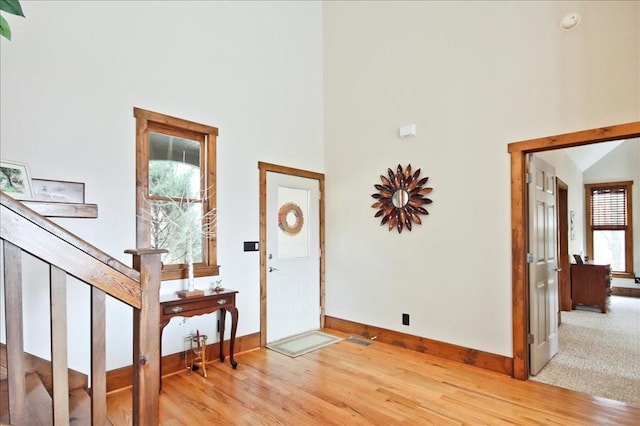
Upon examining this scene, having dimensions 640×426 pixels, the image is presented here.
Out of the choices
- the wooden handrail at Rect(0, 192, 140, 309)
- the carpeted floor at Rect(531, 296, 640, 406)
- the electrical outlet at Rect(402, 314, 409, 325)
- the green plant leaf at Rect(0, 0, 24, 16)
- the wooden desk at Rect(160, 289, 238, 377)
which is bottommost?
the carpeted floor at Rect(531, 296, 640, 406)

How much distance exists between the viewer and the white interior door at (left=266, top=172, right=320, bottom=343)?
4.36m

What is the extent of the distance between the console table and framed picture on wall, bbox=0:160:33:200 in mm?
7421

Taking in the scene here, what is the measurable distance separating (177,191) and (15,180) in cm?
127

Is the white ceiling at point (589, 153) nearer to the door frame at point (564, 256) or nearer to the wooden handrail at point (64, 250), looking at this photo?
the door frame at point (564, 256)

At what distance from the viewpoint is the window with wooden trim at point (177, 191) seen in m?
3.30

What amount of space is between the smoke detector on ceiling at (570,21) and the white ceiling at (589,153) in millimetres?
3408

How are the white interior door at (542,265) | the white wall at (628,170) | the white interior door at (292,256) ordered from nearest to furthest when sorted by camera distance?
1. the white interior door at (542,265)
2. the white interior door at (292,256)
3. the white wall at (628,170)

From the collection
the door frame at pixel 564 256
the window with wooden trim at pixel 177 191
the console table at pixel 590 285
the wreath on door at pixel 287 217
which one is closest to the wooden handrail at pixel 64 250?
the window with wooden trim at pixel 177 191

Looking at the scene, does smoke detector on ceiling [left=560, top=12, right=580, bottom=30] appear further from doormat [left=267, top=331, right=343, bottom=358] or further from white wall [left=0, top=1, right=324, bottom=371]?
doormat [left=267, top=331, right=343, bottom=358]

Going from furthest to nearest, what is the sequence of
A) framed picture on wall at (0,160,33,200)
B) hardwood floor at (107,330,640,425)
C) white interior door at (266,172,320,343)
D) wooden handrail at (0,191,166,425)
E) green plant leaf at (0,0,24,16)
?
1. white interior door at (266,172,320,343)
2. hardwood floor at (107,330,640,425)
3. framed picture on wall at (0,160,33,200)
4. wooden handrail at (0,191,166,425)
5. green plant leaf at (0,0,24,16)

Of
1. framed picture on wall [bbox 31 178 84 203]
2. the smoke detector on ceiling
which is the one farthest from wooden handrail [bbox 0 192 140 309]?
the smoke detector on ceiling

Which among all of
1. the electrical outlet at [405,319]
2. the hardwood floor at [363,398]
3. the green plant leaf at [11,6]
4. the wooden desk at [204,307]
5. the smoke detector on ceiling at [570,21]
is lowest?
the hardwood floor at [363,398]

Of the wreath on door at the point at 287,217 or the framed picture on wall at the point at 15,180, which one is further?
the wreath on door at the point at 287,217

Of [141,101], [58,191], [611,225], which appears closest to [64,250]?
[58,191]
